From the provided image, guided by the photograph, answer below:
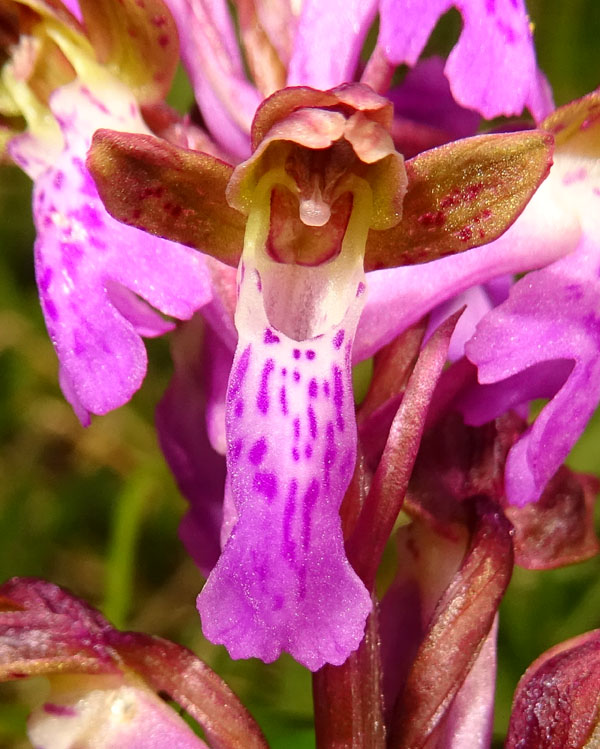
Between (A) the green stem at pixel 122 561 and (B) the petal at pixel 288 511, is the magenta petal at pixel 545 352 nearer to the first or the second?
(B) the petal at pixel 288 511

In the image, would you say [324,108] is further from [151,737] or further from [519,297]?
[151,737]

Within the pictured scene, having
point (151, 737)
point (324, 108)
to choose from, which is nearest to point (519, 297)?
point (324, 108)

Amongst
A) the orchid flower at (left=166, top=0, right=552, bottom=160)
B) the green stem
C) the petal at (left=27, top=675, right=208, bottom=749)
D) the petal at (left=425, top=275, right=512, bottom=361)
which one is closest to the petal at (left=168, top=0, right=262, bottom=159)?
the orchid flower at (left=166, top=0, right=552, bottom=160)

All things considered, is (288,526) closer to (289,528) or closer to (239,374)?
(289,528)

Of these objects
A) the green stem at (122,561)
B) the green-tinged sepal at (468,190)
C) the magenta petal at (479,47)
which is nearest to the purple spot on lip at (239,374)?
the green-tinged sepal at (468,190)

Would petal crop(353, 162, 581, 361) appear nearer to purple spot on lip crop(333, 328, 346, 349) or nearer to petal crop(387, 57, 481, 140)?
purple spot on lip crop(333, 328, 346, 349)

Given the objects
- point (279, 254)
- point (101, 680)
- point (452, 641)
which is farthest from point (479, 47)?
point (101, 680)
